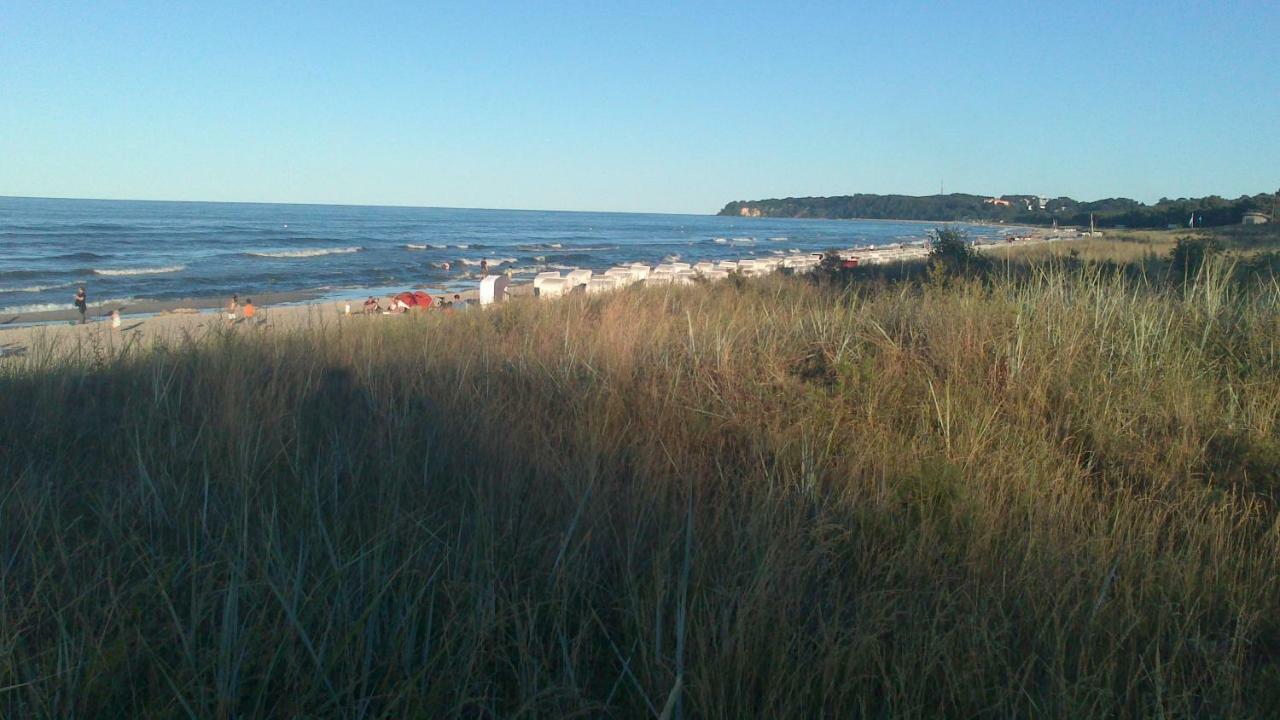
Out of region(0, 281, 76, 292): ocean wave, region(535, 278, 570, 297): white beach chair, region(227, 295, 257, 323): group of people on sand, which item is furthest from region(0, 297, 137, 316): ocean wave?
region(535, 278, 570, 297): white beach chair

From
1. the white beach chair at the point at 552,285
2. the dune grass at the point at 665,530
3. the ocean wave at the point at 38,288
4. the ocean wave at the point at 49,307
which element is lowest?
the ocean wave at the point at 49,307

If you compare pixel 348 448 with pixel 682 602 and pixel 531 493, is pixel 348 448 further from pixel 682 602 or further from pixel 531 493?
pixel 682 602

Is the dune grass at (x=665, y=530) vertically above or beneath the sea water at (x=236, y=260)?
above

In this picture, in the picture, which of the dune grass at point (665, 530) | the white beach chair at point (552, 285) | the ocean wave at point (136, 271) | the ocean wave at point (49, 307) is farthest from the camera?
the ocean wave at point (136, 271)

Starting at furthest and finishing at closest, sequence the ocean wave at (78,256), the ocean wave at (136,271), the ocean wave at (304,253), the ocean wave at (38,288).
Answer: the ocean wave at (304,253) < the ocean wave at (78,256) < the ocean wave at (136,271) < the ocean wave at (38,288)

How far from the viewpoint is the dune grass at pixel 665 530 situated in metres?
2.32

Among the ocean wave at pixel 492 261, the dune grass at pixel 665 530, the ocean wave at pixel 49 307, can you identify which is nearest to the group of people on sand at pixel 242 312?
the dune grass at pixel 665 530

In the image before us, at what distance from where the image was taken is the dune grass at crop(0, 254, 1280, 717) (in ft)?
7.61

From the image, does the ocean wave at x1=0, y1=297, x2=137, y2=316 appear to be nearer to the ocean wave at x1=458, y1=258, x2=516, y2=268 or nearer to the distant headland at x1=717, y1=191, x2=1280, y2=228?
the ocean wave at x1=458, y1=258, x2=516, y2=268

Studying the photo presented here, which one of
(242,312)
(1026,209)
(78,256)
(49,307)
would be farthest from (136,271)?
(1026,209)

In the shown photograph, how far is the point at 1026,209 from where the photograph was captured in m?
91.1

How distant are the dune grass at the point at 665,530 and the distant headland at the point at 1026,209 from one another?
39.0m

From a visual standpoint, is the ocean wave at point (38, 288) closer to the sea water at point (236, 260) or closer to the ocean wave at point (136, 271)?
the sea water at point (236, 260)

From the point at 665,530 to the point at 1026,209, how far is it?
9843cm
